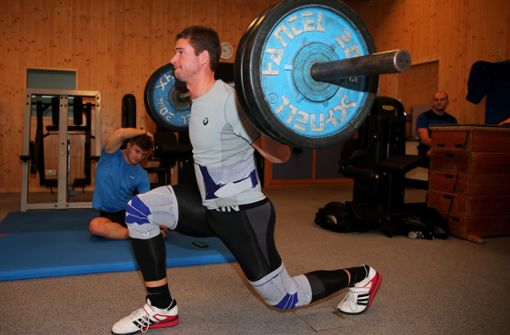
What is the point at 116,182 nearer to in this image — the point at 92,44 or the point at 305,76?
the point at 305,76

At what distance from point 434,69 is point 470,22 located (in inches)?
43.6

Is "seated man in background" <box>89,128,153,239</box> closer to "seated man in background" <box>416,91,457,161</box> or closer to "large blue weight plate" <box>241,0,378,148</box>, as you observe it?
"large blue weight plate" <box>241,0,378,148</box>

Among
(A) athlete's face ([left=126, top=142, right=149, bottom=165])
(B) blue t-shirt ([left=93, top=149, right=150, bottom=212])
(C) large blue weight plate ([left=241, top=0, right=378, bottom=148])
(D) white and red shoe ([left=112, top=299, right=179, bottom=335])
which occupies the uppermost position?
(C) large blue weight plate ([left=241, top=0, right=378, bottom=148])

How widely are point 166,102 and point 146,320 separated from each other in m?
1.72

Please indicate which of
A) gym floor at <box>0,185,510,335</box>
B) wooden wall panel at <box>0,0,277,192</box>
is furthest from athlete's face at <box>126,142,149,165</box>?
wooden wall panel at <box>0,0,277,192</box>

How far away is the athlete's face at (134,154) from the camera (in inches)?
134

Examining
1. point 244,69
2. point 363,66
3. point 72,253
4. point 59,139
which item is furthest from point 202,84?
point 59,139

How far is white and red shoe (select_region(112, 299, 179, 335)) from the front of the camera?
6.19 ft

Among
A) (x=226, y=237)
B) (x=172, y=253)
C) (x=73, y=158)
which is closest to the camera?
(x=226, y=237)

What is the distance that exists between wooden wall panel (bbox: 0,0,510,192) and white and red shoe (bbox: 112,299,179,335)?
532 centimetres

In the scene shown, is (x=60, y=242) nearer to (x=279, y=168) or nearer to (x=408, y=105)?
(x=279, y=168)

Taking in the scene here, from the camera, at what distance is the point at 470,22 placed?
20.4 ft

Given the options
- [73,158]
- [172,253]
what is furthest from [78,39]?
[172,253]

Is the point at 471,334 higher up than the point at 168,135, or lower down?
lower down
